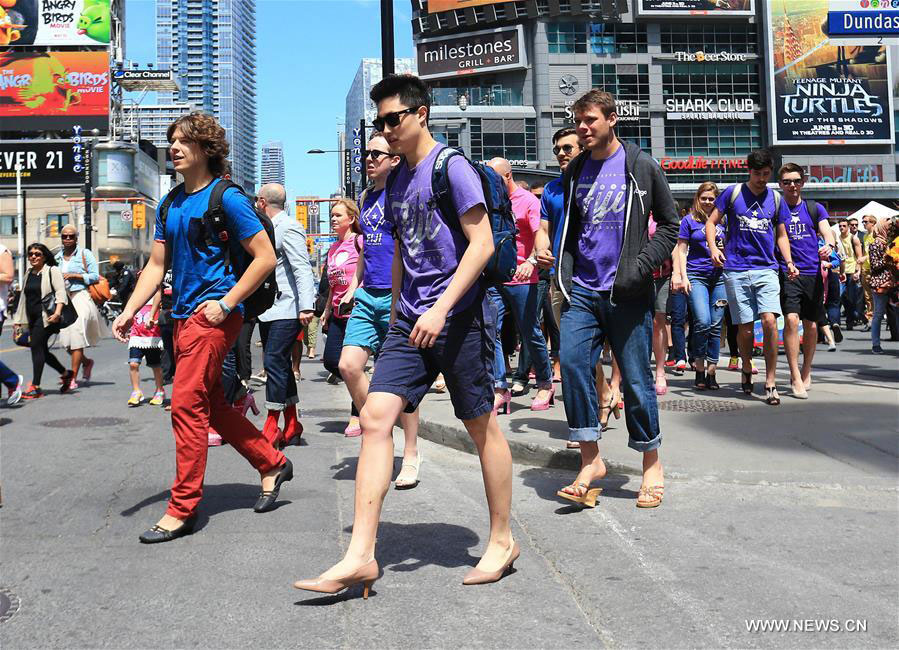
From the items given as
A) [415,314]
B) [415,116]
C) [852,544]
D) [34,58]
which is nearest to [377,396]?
[415,314]

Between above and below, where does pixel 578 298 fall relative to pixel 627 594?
Result: above

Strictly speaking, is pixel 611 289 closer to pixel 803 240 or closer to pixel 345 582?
pixel 345 582

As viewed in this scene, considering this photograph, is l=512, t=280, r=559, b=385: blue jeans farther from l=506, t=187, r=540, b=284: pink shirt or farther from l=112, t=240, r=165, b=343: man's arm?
l=112, t=240, r=165, b=343: man's arm

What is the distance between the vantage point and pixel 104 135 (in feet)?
302

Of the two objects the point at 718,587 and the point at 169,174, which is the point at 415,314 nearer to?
the point at 718,587

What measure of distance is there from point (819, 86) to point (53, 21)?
216 ft

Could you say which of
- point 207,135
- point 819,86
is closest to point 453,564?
point 207,135

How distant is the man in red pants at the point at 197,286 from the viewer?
4574 millimetres

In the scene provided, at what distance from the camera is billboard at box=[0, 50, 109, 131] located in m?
85.3

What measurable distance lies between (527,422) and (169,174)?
130503 millimetres

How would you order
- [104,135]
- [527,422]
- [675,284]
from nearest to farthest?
1. [675,284]
2. [527,422]
3. [104,135]

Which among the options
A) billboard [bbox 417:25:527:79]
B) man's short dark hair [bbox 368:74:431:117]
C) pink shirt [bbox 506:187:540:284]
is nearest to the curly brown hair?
man's short dark hair [bbox 368:74:431:117]

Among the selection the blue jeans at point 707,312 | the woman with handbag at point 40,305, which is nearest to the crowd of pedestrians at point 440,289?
the blue jeans at point 707,312

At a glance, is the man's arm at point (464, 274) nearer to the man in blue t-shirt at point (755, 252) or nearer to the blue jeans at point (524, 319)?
the blue jeans at point (524, 319)
